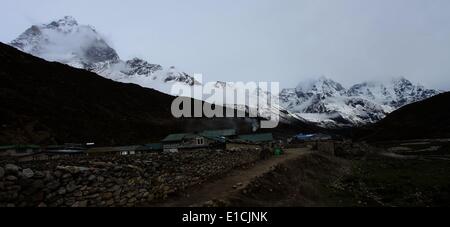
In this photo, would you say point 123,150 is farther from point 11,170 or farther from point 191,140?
point 11,170

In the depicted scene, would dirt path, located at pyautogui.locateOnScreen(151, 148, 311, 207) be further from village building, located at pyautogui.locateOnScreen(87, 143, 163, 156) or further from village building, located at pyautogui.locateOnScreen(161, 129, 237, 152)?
village building, located at pyautogui.locateOnScreen(161, 129, 237, 152)

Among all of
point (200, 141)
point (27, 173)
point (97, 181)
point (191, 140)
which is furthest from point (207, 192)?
point (191, 140)

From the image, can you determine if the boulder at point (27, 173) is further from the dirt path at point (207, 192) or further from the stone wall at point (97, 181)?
the dirt path at point (207, 192)

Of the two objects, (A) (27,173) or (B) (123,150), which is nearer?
(A) (27,173)

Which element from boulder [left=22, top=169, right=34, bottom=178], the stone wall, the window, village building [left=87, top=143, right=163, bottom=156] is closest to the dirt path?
the stone wall

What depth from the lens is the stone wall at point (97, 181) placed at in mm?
11648

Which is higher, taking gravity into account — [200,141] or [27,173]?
[200,141]

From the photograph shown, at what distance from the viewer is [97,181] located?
1395 cm

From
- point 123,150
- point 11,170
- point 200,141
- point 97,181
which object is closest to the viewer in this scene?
point 11,170
